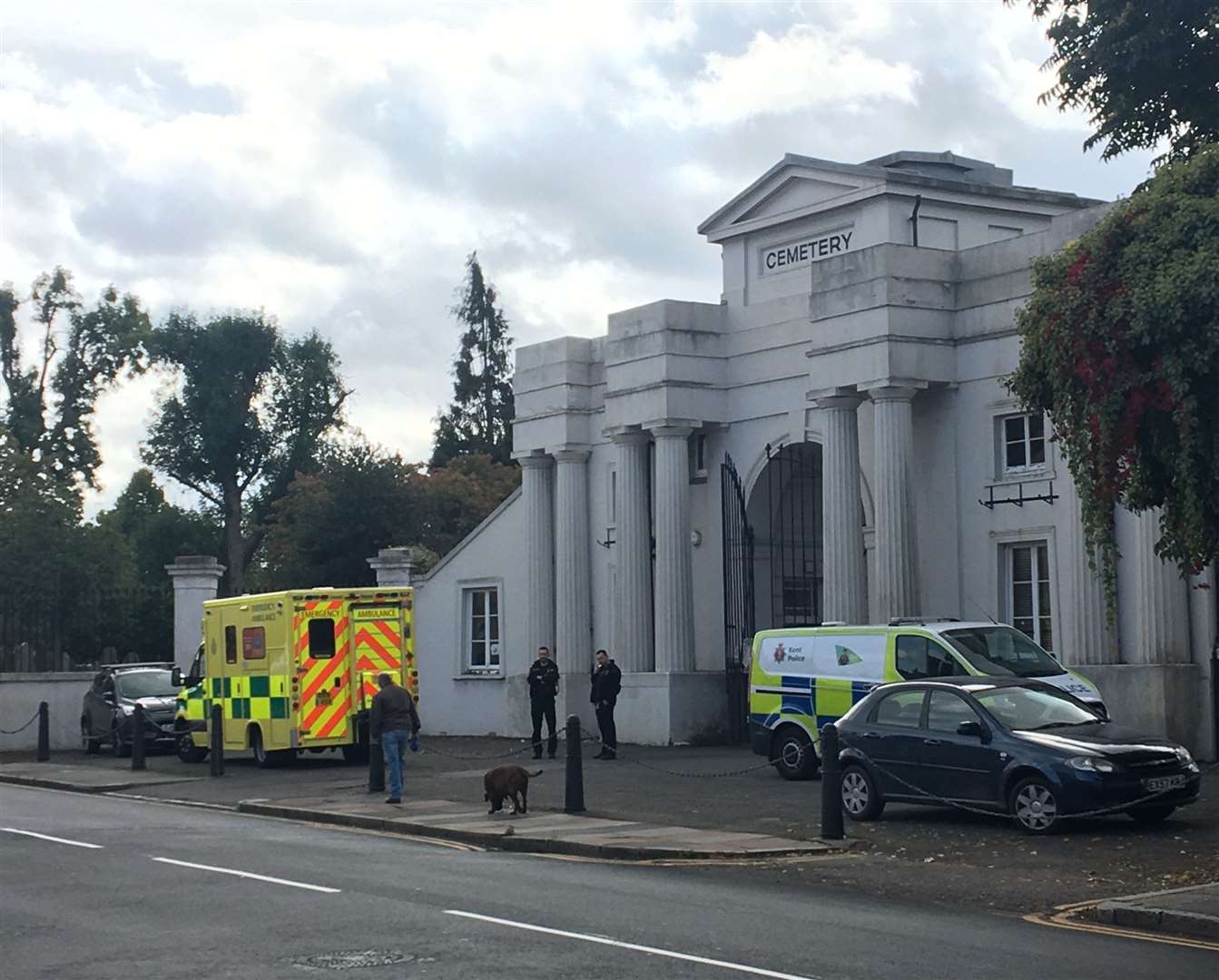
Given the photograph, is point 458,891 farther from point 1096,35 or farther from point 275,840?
point 1096,35

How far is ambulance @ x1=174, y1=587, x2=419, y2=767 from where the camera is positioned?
27.6 meters

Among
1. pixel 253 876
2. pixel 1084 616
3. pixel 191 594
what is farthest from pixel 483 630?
pixel 253 876

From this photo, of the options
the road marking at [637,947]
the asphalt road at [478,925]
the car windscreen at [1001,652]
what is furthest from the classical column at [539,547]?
the road marking at [637,947]

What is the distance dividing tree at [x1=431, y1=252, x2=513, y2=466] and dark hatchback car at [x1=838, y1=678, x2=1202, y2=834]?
62.9 metres

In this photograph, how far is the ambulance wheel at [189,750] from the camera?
30.7 metres

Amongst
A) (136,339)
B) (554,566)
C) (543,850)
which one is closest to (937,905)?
(543,850)

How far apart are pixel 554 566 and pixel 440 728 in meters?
4.74

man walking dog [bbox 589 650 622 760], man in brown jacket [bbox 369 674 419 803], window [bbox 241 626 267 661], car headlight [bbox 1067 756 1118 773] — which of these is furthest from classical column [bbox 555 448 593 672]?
car headlight [bbox 1067 756 1118 773]

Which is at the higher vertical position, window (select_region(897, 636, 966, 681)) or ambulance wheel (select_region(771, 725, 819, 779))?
window (select_region(897, 636, 966, 681))

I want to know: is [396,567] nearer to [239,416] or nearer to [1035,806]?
[1035,806]

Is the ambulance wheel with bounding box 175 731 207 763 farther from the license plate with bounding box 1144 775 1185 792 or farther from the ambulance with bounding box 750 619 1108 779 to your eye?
the license plate with bounding box 1144 775 1185 792

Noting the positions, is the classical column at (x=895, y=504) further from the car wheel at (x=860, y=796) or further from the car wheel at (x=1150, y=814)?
the car wheel at (x=1150, y=814)

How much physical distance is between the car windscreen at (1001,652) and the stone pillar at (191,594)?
72.6 ft

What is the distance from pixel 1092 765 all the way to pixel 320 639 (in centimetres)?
1444
